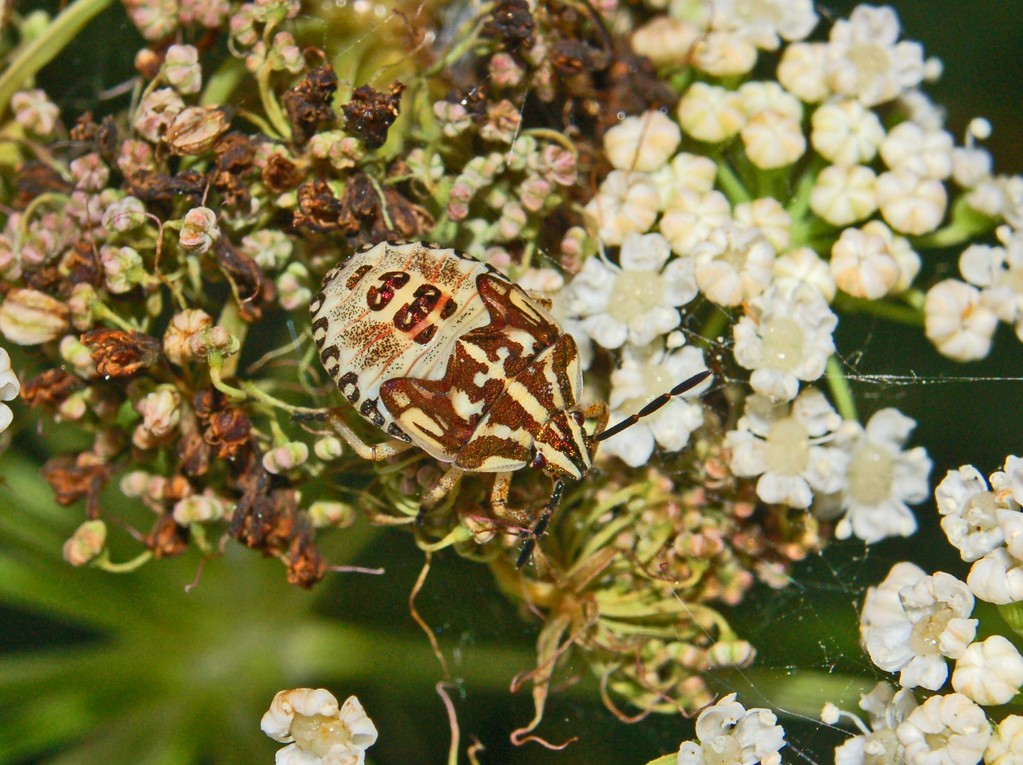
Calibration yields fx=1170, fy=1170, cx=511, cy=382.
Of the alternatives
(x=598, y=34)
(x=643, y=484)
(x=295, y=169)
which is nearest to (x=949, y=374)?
(x=643, y=484)

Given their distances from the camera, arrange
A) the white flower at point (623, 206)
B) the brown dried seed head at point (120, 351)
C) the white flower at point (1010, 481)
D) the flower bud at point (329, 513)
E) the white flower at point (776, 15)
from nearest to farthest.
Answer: the white flower at point (1010, 481), the brown dried seed head at point (120, 351), the flower bud at point (329, 513), the white flower at point (623, 206), the white flower at point (776, 15)

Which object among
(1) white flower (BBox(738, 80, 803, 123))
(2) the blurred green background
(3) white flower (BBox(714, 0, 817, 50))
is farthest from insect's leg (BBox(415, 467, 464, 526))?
(3) white flower (BBox(714, 0, 817, 50))

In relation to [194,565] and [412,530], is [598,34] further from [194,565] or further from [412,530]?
[194,565]

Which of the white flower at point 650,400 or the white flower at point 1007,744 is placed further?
the white flower at point 650,400

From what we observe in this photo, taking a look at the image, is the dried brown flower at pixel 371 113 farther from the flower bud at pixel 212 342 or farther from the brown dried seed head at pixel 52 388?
the brown dried seed head at pixel 52 388

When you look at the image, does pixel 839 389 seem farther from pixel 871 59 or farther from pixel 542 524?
pixel 871 59

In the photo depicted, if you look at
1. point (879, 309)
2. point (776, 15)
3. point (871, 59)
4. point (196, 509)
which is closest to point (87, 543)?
point (196, 509)

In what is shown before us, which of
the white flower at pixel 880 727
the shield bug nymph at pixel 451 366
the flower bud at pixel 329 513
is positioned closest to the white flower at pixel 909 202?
the shield bug nymph at pixel 451 366
